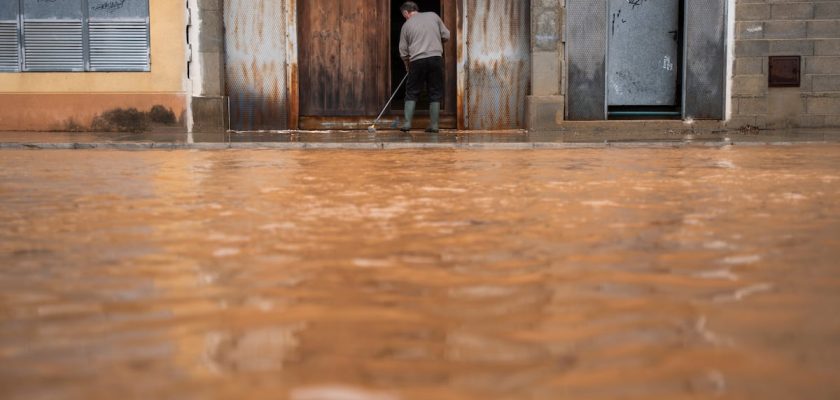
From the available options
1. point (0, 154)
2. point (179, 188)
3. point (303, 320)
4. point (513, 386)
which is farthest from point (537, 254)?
point (0, 154)

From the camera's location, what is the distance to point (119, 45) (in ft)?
49.1

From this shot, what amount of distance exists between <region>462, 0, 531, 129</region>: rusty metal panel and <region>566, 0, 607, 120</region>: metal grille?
654mm

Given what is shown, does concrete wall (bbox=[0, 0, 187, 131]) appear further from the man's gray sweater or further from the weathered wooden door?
the man's gray sweater

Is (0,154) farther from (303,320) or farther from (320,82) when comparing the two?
(303,320)

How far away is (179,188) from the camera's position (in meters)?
6.30

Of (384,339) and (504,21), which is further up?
(504,21)

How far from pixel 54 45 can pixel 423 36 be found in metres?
5.29

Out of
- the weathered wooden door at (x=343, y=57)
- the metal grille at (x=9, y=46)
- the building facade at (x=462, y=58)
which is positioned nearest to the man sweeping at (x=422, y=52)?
the building facade at (x=462, y=58)

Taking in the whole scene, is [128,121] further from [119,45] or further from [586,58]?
[586,58]

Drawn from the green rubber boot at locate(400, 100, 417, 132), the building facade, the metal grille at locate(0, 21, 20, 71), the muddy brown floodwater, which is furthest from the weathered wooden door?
the muddy brown floodwater

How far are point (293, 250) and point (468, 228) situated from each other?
90 cm

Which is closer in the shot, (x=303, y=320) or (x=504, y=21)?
(x=303, y=320)

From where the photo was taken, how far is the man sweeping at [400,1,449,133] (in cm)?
1389

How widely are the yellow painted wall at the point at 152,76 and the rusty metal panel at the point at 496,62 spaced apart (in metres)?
4.07
